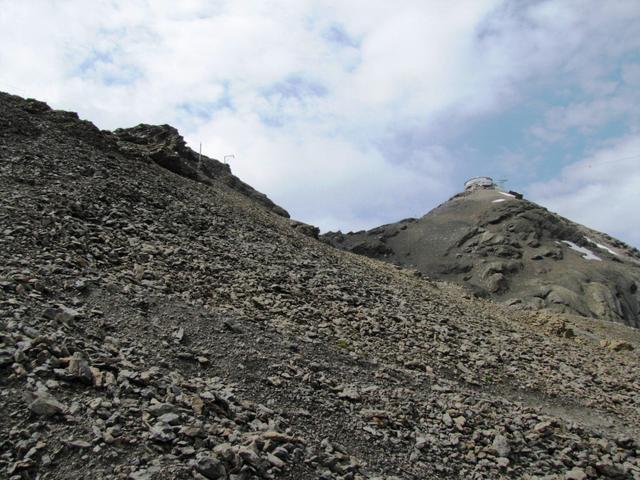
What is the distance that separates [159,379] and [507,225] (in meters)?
72.7

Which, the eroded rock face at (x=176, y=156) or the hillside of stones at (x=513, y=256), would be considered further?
the hillside of stones at (x=513, y=256)

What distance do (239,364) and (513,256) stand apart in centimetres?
6187

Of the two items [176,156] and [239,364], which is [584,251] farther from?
[239,364]

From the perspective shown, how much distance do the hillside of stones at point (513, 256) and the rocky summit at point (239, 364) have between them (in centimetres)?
3072

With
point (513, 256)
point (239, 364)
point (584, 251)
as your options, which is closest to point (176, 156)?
point (239, 364)

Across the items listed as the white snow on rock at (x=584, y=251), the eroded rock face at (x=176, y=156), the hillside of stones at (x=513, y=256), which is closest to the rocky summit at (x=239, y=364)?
the eroded rock face at (x=176, y=156)

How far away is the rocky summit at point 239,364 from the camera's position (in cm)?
883

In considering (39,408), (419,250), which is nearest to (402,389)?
(39,408)

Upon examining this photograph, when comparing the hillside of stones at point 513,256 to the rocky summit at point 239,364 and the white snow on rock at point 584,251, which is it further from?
the rocky summit at point 239,364

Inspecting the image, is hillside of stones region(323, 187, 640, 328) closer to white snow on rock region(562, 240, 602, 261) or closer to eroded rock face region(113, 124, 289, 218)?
white snow on rock region(562, 240, 602, 261)

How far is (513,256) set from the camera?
223 ft

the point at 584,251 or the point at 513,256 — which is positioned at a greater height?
the point at 584,251

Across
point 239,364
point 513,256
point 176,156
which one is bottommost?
point 239,364

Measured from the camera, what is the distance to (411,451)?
1122 centimetres
